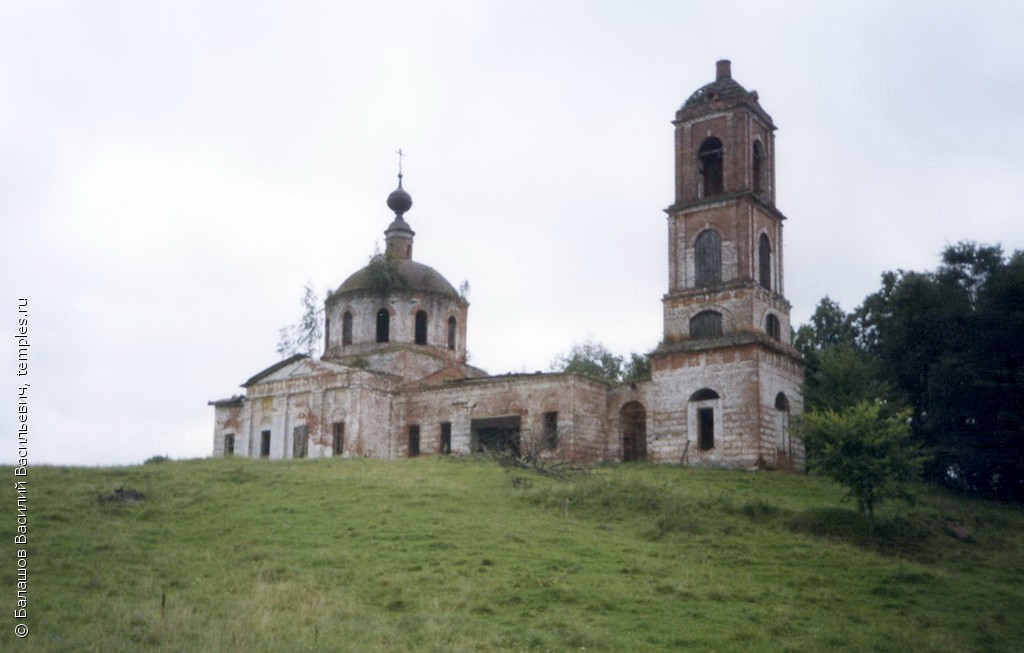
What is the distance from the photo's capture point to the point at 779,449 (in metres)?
36.9

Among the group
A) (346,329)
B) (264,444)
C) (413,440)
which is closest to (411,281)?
(346,329)

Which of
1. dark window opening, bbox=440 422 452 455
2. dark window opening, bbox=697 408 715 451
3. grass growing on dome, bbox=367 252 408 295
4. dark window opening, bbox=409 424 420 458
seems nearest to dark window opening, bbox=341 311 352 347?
grass growing on dome, bbox=367 252 408 295

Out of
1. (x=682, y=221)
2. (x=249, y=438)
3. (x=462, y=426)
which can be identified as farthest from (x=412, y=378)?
(x=682, y=221)

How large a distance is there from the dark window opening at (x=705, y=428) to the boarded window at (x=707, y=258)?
490cm

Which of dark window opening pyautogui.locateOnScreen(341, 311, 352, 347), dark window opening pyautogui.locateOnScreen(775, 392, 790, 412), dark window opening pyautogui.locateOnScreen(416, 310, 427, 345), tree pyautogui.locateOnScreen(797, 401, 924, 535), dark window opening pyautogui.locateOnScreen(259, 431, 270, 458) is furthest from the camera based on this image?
dark window opening pyautogui.locateOnScreen(341, 311, 352, 347)

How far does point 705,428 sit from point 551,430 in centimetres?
565

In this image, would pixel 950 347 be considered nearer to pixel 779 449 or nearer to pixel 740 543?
pixel 779 449

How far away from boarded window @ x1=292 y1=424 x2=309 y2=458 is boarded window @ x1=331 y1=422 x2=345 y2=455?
1124 millimetres

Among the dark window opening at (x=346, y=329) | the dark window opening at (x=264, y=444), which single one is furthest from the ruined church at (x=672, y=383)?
the dark window opening at (x=346, y=329)

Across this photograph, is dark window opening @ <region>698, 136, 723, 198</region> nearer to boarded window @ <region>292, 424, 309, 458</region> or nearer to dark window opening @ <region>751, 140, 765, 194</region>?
dark window opening @ <region>751, 140, 765, 194</region>

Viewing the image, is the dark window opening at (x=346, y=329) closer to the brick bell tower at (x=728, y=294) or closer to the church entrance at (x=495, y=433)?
the church entrance at (x=495, y=433)

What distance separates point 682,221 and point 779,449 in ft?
30.9

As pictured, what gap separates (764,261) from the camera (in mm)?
40656

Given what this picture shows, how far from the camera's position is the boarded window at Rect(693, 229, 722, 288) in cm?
3959
